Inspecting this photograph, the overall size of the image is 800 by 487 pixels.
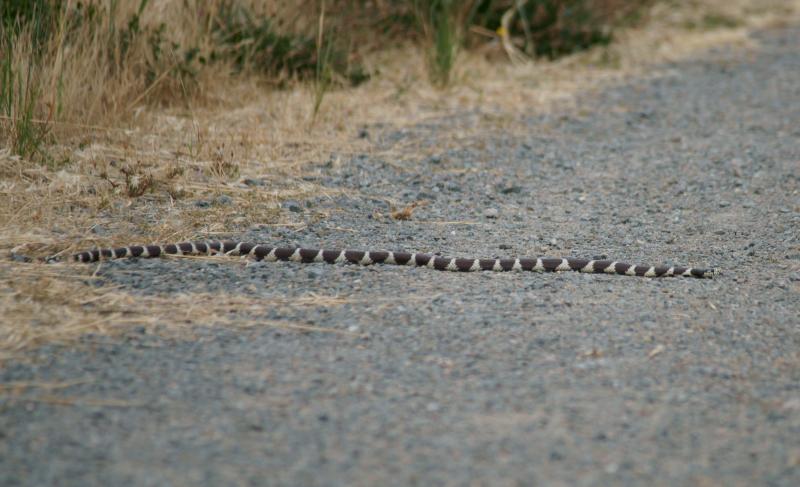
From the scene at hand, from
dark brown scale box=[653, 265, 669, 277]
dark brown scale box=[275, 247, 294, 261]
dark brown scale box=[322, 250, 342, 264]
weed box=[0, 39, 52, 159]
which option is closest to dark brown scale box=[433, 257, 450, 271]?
dark brown scale box=[322, 250, 342, 264]

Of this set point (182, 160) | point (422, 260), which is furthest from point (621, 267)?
point (182, 160)

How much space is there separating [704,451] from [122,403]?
2.19 metres

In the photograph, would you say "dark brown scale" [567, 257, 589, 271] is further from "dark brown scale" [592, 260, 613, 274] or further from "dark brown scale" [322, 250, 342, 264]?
"dark brown scale" [322, 250, 342, 264]

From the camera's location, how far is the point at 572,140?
30.2 ft

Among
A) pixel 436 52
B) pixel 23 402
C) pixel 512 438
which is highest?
pixel 436 52

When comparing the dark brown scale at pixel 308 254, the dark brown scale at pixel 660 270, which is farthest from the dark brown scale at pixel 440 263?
the dark brown scale at pixel 660 270

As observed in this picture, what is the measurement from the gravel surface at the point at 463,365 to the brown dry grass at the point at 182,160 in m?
0.22

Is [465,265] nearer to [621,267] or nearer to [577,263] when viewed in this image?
[577,263]

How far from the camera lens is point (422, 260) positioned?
589 centimetres

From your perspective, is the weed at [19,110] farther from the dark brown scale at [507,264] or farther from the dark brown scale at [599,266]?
the dark brown scale at [599,266]

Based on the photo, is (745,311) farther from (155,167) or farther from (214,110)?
(214,110)

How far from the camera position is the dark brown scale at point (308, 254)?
5875mm

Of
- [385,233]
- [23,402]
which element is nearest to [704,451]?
[23,402]

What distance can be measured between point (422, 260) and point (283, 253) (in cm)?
79
